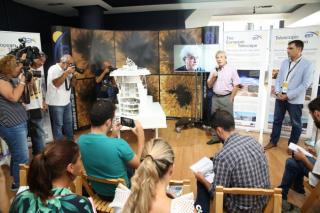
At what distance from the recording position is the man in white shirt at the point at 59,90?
122 inches

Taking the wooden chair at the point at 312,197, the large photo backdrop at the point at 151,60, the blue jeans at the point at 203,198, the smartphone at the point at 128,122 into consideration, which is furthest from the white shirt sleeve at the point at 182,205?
the large photo backdrop at the point at 151,60

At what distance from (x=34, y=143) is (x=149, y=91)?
8.40ft

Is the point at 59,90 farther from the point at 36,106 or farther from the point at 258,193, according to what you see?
the point at 258,193

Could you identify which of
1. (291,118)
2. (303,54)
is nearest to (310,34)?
(303,54)

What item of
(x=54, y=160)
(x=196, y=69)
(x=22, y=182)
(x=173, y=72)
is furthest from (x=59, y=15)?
(x=54, y=160)

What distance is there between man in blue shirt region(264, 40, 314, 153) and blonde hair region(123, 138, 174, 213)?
2.75 metres

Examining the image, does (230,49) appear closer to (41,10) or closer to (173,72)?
(173,72)

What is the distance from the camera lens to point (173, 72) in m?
4.93

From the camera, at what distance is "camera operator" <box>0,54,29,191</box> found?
213 centimetres

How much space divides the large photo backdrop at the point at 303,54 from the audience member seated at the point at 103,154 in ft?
10.0

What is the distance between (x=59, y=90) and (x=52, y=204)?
242cm

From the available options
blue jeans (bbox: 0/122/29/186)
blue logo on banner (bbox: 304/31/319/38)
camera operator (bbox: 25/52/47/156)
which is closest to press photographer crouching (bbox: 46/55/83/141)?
camera operator (bbox: 25/52/47/156)

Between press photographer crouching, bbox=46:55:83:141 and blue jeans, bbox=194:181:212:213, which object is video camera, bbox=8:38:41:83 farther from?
blue jeans, bbox=194:181:212:213

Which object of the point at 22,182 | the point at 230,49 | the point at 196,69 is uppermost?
the point at 230,49
